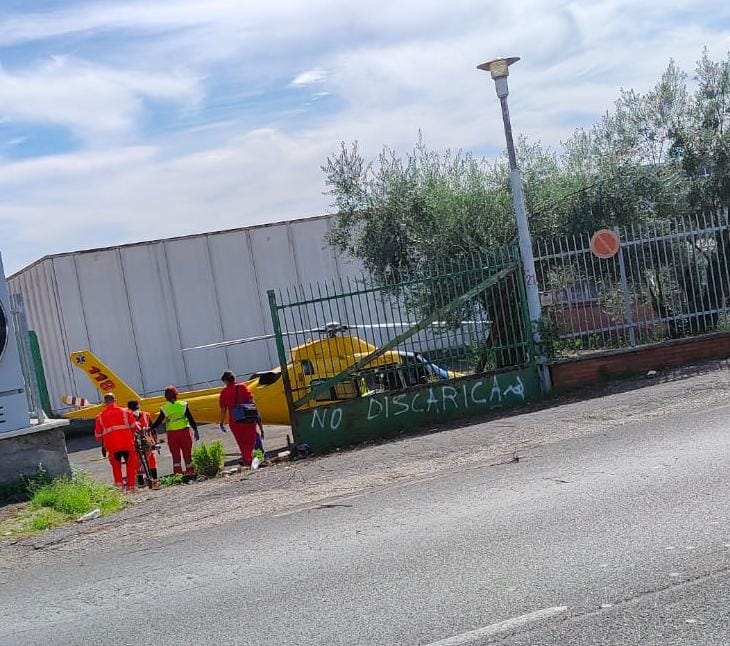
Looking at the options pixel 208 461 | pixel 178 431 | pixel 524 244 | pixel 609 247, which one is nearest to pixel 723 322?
pixel 609 247

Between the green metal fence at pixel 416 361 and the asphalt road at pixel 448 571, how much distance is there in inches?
160

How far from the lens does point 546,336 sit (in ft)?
46.4

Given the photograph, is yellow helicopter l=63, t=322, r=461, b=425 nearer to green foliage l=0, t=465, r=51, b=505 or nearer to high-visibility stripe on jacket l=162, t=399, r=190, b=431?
high-visibility stripe on jacket l=162, t=399, r=190, b=431

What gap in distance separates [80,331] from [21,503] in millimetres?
13080

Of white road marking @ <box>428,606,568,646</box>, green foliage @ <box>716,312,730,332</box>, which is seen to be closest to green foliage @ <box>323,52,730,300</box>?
green foliage @ <box>716,312,730,332</box>

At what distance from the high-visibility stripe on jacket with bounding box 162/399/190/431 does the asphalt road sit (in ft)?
18.6

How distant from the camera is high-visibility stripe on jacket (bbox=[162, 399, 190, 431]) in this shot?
46.6ft

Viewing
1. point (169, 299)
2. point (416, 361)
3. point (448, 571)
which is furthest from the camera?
point (169, 299)

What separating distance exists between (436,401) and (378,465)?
2.83 m

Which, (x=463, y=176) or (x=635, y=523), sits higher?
(x=463, y=176)

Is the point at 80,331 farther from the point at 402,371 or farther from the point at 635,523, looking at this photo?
the point at 635,523

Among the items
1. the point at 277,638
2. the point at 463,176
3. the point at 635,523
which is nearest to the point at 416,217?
the point at 463,176

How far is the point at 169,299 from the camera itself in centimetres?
2453

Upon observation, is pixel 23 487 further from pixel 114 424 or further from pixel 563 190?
pixel 563 190
